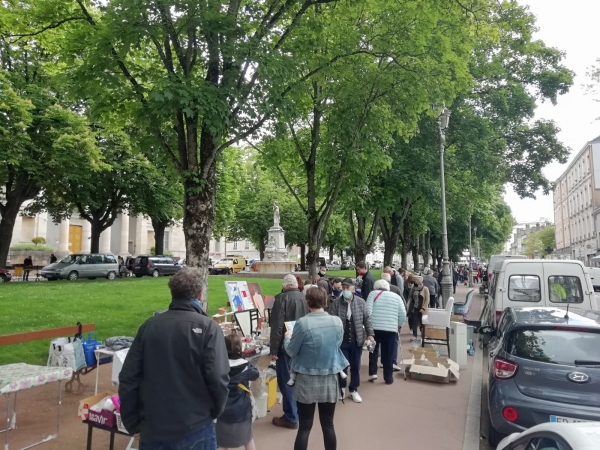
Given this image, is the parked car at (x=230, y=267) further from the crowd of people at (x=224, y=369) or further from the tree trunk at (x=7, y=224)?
the crowd of people at (x=224, y=369)

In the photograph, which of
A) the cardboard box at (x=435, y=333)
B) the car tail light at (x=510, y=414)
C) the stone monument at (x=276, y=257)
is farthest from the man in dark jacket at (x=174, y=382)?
the stone monument at (x=276, y=257)

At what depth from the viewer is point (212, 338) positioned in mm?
2814

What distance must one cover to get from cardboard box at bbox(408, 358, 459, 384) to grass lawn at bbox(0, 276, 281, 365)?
6078 millimetres

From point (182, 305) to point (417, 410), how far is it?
4.67 m

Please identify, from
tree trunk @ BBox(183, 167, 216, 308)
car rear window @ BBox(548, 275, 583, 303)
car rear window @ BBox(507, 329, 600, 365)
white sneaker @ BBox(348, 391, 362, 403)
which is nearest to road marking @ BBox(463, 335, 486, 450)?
car rear window @ BBox(507, 329, 600, 365)

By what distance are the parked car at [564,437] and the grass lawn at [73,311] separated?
7.71 meters

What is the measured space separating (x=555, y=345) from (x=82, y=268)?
91.3 feet

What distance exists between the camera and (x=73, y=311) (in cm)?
1220

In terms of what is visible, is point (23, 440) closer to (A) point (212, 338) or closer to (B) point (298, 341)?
(B) point (298, 341)

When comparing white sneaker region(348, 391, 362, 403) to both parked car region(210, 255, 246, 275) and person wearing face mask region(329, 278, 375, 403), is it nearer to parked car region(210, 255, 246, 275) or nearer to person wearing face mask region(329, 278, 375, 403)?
person wearing face mask region(329, 278, 375, 403)

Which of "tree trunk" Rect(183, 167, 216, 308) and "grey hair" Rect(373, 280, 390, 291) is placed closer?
"tree trunk" Rect(183, 167, 216, 308)

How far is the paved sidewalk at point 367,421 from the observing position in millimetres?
5016

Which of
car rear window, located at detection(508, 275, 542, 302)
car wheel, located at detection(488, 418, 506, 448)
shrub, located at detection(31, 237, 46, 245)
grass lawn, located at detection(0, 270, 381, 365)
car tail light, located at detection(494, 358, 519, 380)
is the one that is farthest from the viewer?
shrub, located at detection(31, 237, 46, 245)

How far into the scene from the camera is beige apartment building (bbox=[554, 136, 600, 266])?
59.1m
